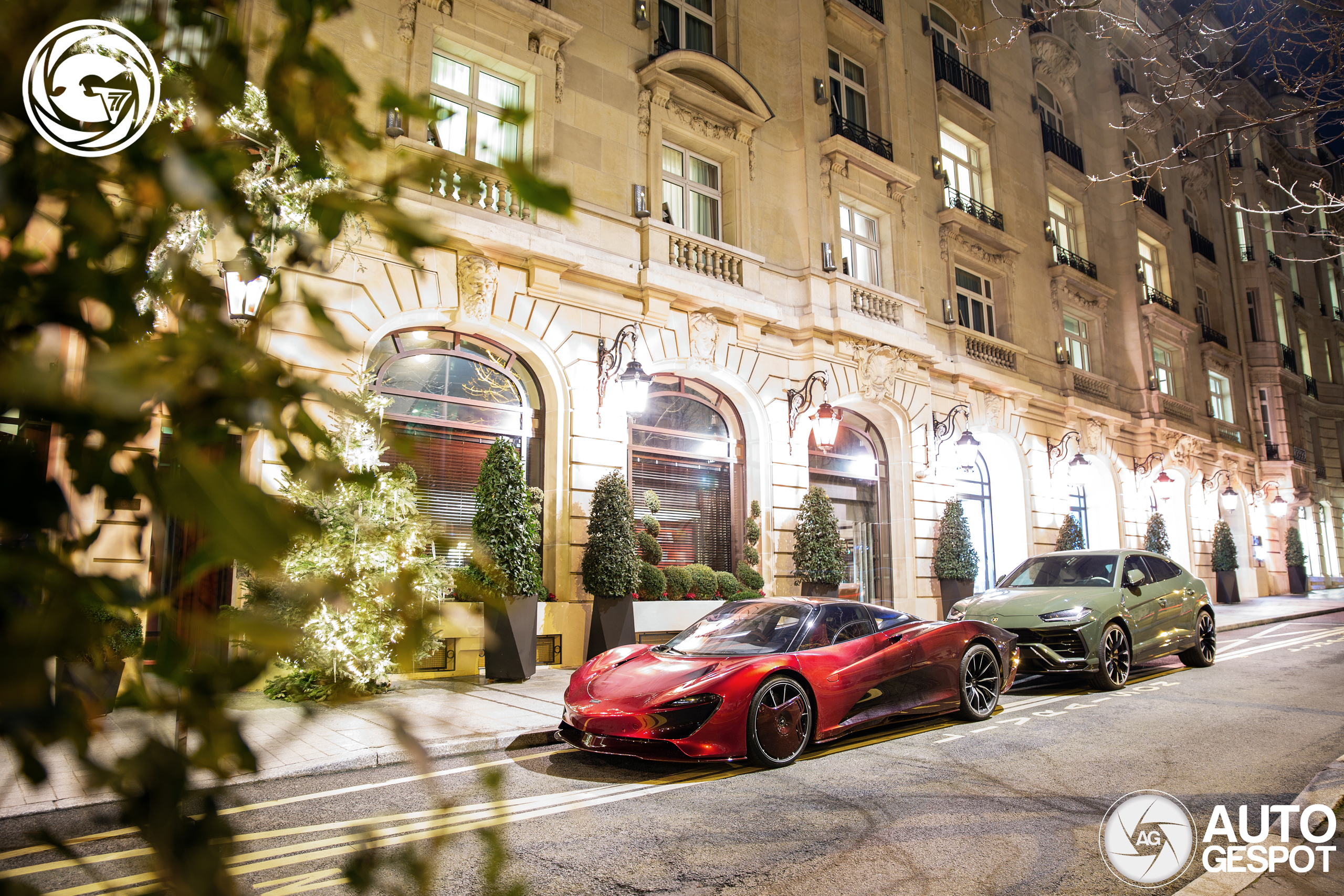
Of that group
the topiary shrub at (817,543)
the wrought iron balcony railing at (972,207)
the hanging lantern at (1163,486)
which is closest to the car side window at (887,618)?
the topiary shrub at (817,543)

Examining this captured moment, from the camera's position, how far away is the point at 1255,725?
7578mm

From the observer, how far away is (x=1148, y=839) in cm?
447

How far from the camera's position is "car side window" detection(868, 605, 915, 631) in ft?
25.8

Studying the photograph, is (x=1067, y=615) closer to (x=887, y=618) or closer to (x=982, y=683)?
(x=982, y=683)

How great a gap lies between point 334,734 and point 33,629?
288 inches

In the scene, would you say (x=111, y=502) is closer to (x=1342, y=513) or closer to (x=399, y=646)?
(x=399, y=646)

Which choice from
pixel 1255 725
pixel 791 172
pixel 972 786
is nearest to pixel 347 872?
pixel 972 786

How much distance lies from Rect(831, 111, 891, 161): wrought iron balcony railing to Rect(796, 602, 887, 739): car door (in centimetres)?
1235

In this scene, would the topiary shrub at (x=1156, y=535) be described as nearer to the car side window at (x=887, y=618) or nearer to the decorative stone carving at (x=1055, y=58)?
the decorative stone carving at (x=1055, y=58)

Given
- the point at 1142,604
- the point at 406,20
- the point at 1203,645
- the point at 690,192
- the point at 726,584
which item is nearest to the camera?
the point at 1142,604

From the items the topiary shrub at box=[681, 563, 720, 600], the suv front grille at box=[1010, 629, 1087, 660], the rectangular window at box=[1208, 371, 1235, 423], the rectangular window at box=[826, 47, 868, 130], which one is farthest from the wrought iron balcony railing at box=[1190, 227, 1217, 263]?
the suv front grille at box=[1010, 629, 1087, 660]

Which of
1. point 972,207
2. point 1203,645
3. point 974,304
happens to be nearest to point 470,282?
point 1203,645

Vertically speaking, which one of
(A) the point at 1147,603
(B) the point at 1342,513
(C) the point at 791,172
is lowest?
(A) the point at 1147,603

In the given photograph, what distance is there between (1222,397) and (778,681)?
34735 millimetres
